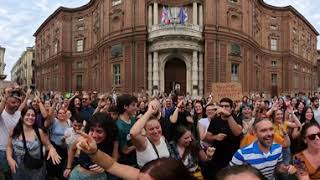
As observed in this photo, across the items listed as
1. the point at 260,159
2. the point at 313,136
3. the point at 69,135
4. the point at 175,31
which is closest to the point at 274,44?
the point at 175,31

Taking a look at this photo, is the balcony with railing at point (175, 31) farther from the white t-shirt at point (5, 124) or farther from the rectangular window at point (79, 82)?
the white t-shirt at point (5, 124)

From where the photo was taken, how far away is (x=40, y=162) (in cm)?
561

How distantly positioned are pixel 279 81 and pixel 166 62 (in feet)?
68.0

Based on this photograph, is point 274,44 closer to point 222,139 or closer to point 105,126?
point 222,139

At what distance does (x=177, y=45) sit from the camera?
3331cm

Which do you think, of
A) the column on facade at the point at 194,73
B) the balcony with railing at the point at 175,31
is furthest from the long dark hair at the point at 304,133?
the column on facade at the point at 194,73

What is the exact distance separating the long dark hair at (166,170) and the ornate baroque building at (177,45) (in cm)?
3148

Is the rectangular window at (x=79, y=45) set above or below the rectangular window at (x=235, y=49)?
above

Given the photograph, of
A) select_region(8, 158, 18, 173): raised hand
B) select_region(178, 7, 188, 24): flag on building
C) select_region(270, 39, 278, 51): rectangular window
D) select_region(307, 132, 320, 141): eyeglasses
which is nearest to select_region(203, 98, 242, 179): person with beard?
select_region(307, 132, 320, 141): eyeglasses

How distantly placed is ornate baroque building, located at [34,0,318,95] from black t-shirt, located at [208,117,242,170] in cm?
2741

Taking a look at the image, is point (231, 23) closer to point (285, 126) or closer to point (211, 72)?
point (211, 72)

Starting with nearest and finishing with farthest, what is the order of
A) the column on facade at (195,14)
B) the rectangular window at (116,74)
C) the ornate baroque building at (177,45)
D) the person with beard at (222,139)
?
the person with beard at (222,139)
the ornate baroque building at (177,45)
the column on facade at (195,14)
the rectangular window at (116,74)

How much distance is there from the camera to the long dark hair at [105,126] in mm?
4223

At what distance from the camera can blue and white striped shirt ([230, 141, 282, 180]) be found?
13.8 feet
